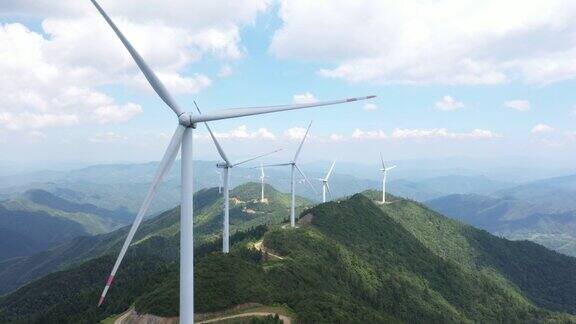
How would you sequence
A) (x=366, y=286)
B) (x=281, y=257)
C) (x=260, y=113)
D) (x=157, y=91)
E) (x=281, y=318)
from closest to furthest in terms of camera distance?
(x=157, y=91) → (x=260, y=113) → (x=281, y=318) → (x=281, y=257) → (x=366, y=286)

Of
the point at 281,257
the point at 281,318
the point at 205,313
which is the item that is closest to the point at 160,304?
the point at 205,313

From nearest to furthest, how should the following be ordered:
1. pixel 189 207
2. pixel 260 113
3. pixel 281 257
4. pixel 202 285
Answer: pixel 189 207 < pixel 260 113 < pixel 202 285 < pixel 281 257

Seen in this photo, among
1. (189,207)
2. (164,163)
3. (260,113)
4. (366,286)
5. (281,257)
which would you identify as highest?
(260,113)

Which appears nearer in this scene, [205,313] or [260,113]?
[260,113]

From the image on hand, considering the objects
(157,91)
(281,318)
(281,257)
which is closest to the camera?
(157,91)

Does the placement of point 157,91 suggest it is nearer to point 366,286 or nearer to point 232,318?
point 232,318

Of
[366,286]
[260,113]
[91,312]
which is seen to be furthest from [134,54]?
[366,286]

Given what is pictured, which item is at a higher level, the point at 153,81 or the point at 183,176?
the point at 153,81

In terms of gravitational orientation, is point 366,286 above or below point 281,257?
below

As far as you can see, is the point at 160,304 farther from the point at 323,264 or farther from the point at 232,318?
the point at 323,264
